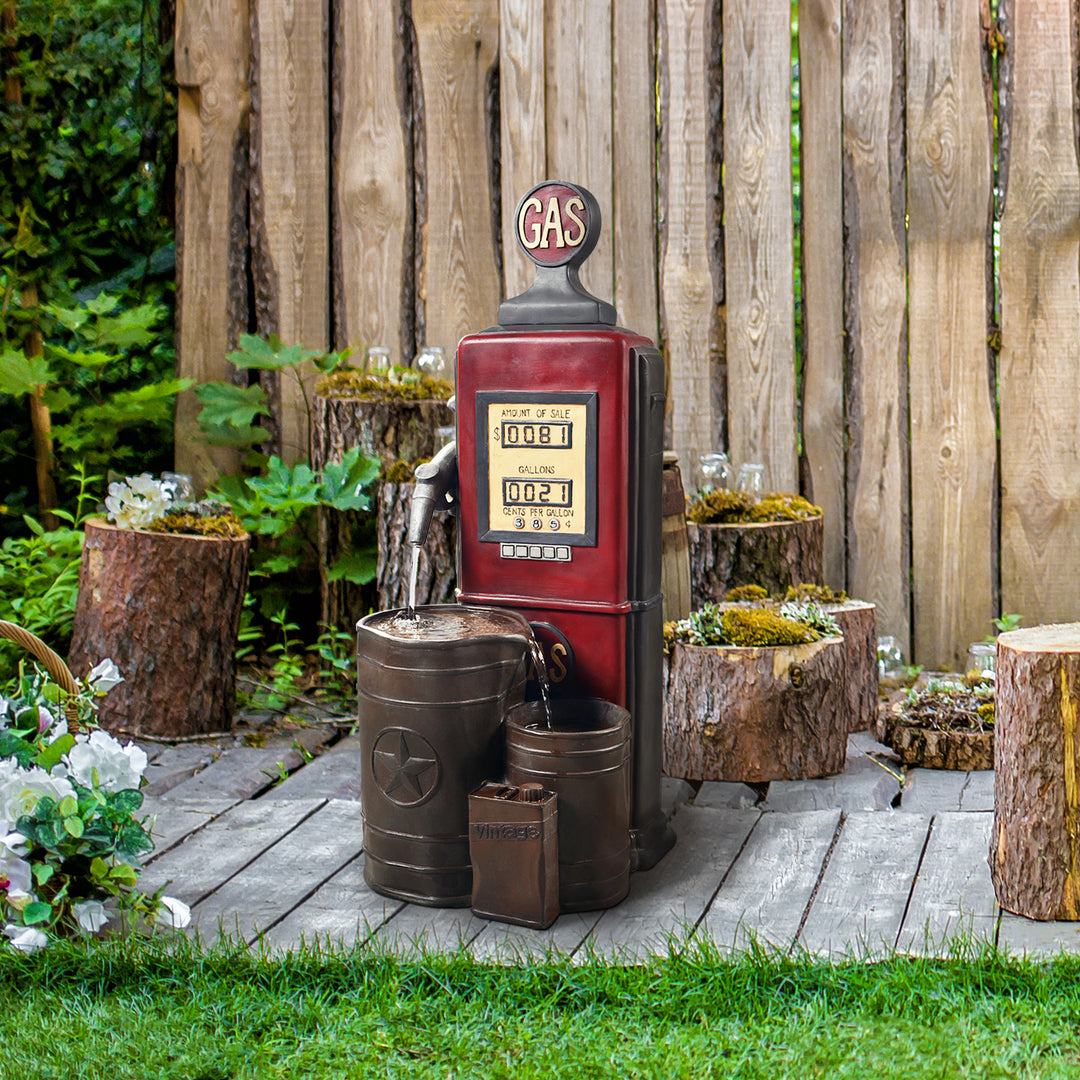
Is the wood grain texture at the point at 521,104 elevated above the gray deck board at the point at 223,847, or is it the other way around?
the wood grain texture at the point at 521,104

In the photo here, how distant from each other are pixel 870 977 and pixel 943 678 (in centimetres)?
217

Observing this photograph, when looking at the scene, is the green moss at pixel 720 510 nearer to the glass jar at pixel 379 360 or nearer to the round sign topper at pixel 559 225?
the glass jar at pixel 379 360

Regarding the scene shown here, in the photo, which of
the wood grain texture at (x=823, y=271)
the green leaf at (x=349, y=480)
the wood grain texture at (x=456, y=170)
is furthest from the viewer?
the wood grain texture at (x=456, y=170)

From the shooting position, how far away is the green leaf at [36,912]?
2492 mm

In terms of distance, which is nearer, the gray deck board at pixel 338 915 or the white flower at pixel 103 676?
the gray deck board at pixel 338 915

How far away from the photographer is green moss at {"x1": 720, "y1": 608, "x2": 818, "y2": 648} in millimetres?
3596

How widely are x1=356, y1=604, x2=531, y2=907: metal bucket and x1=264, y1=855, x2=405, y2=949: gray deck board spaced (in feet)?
0.18

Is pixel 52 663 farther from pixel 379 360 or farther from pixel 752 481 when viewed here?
pixel 752 481

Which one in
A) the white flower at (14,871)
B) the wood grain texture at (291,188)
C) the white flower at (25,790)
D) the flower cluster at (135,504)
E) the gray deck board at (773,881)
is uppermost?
the wood grain texture at (291,188)

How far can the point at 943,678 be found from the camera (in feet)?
14.5

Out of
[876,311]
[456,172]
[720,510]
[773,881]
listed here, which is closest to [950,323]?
[876,311]

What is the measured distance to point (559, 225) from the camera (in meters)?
2.96

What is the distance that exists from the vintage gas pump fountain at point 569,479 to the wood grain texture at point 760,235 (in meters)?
1.82

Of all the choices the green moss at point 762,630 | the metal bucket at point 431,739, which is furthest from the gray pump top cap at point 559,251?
the green moss at point 762,630
